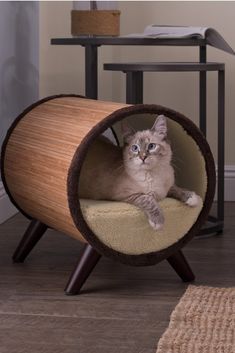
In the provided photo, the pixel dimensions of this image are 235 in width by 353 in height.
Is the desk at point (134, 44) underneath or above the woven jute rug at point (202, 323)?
above

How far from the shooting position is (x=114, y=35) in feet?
9.14

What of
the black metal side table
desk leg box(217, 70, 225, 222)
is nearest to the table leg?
the black metal side table

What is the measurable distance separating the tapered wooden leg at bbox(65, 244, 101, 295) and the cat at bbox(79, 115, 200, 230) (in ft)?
0.58

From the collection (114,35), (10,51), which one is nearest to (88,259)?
(114,35)

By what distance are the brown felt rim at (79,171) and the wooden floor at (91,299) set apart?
0.10 meters

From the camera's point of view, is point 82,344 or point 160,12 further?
point 160,12

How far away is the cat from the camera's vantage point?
2.24m

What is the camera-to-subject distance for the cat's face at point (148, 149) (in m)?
2.25

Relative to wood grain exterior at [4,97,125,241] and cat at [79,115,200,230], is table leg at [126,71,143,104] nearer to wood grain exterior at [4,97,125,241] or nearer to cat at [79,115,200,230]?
wood grain exterior at [4,97,125,241]

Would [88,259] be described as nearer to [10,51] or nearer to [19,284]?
[19,284]

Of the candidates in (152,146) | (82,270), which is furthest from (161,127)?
(82,270)

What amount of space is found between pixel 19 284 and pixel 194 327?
0.60 metres

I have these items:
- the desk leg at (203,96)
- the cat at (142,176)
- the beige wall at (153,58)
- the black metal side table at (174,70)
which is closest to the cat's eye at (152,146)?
the cat at (142,176)

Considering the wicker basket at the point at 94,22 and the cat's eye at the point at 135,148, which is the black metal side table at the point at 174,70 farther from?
the cat's eye at the point at 135,148
